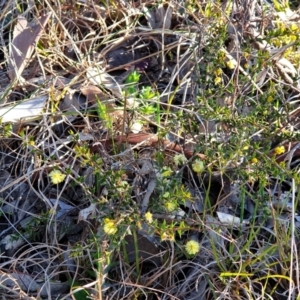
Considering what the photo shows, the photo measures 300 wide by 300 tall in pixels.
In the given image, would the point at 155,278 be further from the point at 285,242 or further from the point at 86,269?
the point at 285,242

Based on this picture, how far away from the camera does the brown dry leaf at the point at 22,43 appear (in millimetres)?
2137

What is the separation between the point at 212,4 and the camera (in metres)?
2.06

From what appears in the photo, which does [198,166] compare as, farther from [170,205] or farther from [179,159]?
[170,205]

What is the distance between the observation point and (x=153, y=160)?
1.75 metres

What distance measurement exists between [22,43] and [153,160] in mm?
743

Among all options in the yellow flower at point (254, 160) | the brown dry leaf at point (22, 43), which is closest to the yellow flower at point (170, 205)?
the yellow flower at point (254, 160)

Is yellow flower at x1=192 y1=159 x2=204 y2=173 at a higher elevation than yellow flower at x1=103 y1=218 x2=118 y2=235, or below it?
below

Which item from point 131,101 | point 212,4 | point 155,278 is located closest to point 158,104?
point 131,101

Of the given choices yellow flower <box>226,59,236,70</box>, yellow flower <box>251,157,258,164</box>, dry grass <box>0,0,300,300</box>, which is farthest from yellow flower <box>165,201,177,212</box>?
yellow flower <box>226,59,236,70</box>

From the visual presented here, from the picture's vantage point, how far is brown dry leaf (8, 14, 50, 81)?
214 centimetres

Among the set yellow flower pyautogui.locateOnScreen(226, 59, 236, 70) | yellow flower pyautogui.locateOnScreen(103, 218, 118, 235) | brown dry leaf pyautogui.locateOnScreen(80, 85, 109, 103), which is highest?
yellow flower pyautogui.locateOnScreen(226, 59, 236, 70)

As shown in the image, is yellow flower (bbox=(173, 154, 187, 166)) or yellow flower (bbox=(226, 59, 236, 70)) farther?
yellow flower (bbox=(226, 59, 236, 70))

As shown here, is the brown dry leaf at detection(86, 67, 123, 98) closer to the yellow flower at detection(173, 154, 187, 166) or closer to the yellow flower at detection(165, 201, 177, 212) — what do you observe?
the yellow flower at detection(173, 154, 187, 166)

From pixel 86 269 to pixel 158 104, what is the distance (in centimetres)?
54
